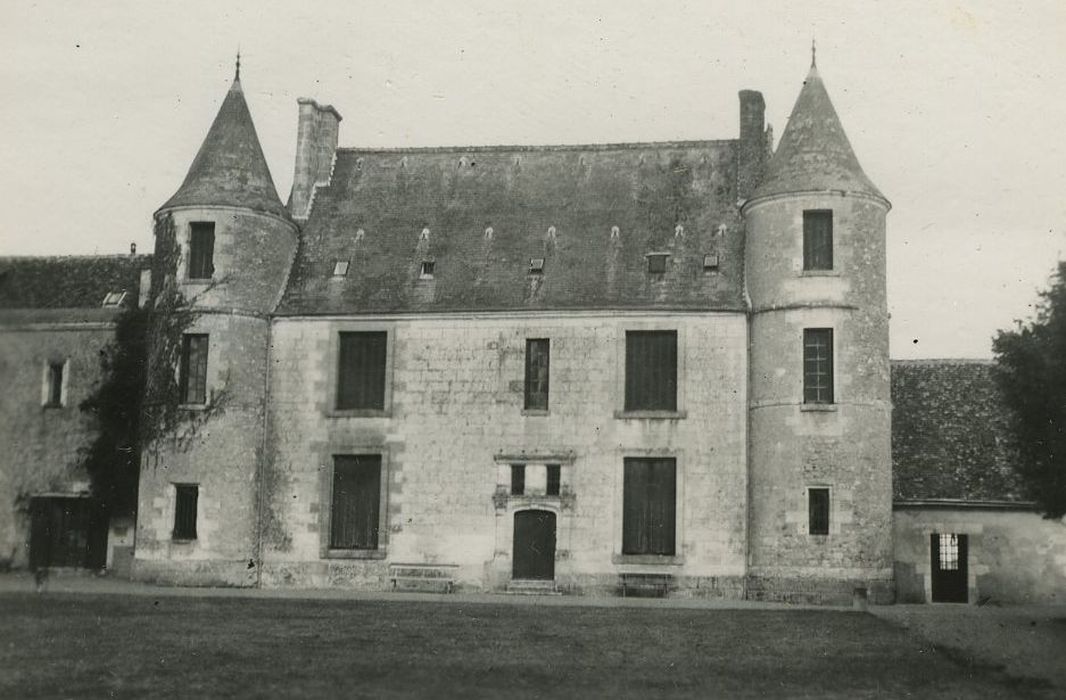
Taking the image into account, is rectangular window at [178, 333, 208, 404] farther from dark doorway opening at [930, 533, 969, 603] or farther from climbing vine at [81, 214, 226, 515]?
dark doorway opening at [930, 533, 969, 603]

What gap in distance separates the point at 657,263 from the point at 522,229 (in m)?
3.68

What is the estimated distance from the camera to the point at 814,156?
90.1ft

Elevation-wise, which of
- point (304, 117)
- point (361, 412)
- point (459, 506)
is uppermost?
point (304, 117)

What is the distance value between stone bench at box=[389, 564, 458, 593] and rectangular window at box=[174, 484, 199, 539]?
192 inches

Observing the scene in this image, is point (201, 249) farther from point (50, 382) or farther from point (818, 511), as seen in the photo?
point (818, 511)

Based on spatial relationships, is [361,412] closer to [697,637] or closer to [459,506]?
[459,506]

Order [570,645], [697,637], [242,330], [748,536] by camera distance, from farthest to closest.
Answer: [242,330] < [748,536] < [697,637] < [570,645]

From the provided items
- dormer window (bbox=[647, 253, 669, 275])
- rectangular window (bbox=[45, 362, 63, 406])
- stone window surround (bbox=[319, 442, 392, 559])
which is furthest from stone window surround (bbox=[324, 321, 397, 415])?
rectangular window (bbox=[45, 362, 63, 406])

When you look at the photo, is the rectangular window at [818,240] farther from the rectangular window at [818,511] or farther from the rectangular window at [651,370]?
the rectangular window at [818,511]

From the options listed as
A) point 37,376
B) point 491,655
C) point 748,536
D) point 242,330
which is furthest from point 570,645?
point 37,376

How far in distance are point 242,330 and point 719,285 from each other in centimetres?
1147

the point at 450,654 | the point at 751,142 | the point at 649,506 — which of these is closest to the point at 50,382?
the point at 649,506

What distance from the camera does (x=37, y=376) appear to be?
29.2 meters

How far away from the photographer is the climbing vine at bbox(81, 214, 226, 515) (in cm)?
2811
